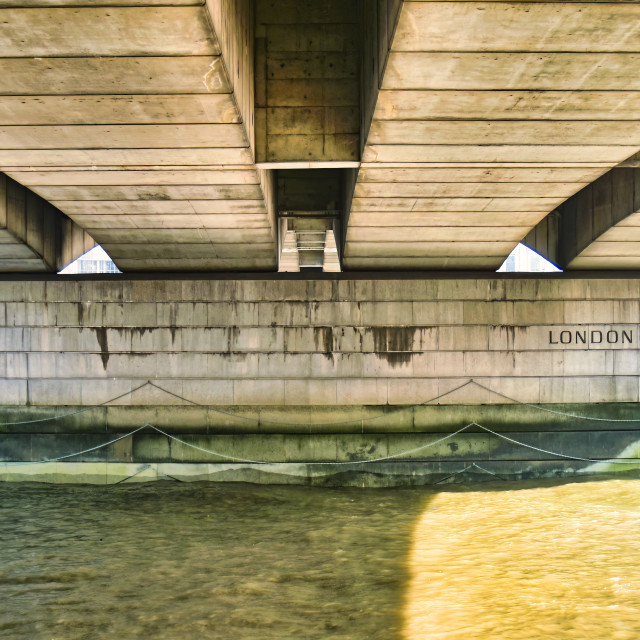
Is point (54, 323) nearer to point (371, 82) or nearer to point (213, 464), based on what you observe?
point (213, 464)

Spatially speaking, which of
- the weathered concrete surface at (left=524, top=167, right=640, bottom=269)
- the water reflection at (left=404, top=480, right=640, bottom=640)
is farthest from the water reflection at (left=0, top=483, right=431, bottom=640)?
the weathered concrete surface at (left=524, top=167, right=640, bottom=269)

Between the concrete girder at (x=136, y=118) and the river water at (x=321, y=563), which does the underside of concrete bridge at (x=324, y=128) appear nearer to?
the concrete girder at (x=136, y=118)

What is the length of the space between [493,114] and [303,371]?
6858 millimetres

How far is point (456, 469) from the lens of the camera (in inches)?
463

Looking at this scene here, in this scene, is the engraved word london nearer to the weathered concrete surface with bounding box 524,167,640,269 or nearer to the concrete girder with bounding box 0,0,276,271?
the weathered concrete surface with bounding box 524,167,640,269

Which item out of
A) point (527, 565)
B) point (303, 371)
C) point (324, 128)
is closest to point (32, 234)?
point (303, 371)

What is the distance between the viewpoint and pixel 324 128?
293 inches

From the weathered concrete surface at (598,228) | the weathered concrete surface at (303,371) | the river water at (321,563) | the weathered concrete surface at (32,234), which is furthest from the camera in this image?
the weathered concrete surface at (303,371)

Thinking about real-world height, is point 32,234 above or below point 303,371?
above

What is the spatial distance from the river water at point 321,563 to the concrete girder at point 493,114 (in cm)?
496

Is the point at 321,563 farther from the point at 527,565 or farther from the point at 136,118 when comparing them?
the point at 136,118

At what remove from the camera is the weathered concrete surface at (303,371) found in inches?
463

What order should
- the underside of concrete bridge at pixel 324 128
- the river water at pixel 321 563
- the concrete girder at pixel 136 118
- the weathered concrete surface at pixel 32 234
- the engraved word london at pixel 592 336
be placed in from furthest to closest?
the engraved word london at pixel 592 336, the weathered concrete surface at pixel 32 234, the river water at pixel 321 563, the underside of concrete bridge at pixel 324 128, the concrete girder at pixel 136 118

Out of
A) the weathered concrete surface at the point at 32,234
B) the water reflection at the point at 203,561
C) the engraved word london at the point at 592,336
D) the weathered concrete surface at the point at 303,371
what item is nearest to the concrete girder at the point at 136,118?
the weathered concrete surface at the point at 32,234
